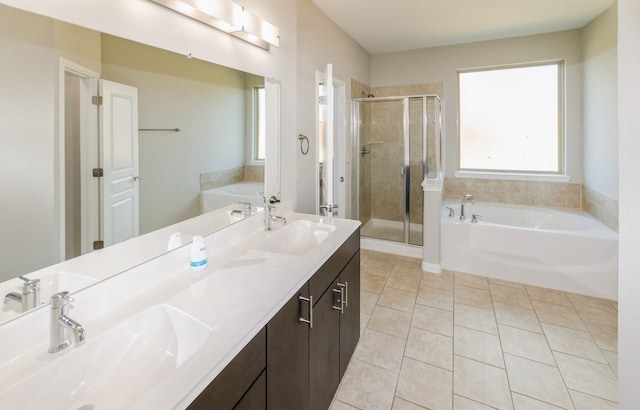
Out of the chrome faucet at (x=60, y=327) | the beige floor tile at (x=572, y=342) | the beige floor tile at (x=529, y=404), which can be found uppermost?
the chrome faucet at (x=60, y=327)

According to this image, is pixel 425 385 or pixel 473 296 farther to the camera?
pixel 473 296

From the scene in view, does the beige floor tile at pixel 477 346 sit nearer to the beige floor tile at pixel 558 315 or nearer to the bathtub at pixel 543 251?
the beige floor tile at pixel 558 315

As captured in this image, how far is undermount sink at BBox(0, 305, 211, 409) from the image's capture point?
681 millimetres

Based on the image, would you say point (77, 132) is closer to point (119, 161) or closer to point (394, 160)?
point (119, 161)

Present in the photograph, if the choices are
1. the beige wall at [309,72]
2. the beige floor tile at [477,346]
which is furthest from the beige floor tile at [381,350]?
the beige wall at [309,72]

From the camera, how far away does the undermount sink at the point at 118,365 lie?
2.23ft

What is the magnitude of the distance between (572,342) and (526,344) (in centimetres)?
32

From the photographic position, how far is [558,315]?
250 centimetres

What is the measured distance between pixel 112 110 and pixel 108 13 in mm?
320

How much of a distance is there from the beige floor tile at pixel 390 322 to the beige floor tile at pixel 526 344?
65cm

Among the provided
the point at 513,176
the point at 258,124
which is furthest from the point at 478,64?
the point at 258,124

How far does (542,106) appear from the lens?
3.89 meters

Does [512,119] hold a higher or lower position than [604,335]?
higher

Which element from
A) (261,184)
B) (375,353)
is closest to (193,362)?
(261,184)
